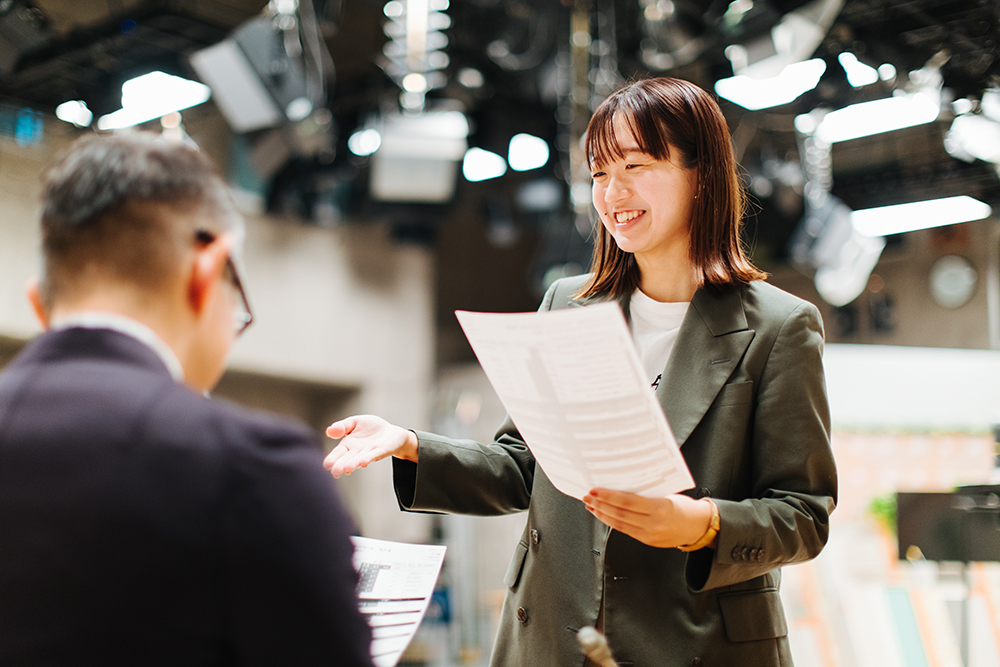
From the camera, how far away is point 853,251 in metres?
6.66

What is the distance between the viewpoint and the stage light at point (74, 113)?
209 inches

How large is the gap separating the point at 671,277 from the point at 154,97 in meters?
4.40

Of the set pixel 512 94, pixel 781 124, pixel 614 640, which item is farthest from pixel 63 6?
pixel 614 640

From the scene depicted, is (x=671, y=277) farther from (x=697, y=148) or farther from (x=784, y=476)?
(x=784, y=476)

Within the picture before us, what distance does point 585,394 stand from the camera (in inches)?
36.7

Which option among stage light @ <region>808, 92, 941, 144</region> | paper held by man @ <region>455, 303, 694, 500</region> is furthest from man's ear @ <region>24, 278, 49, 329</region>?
stage light @ <region>808, 92, 941, 144</region>

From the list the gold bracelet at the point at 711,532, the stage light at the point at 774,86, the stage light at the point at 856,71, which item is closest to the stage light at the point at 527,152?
the stage light at the point at 774,86

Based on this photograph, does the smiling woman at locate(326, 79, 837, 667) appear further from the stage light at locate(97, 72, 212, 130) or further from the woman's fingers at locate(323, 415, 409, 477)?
the stage light at locate(97, 72, 212, 130)

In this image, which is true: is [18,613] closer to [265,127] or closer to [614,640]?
[614,640]

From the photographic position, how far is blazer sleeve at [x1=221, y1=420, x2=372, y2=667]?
68 centimetres

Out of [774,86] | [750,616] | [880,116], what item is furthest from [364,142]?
[750,616]

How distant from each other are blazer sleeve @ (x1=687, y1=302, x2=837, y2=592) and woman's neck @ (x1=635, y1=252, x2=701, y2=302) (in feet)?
0.55

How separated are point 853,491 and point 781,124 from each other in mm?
2807

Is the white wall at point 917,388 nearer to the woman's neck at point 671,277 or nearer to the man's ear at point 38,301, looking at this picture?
the woman's neck at point 671,277
